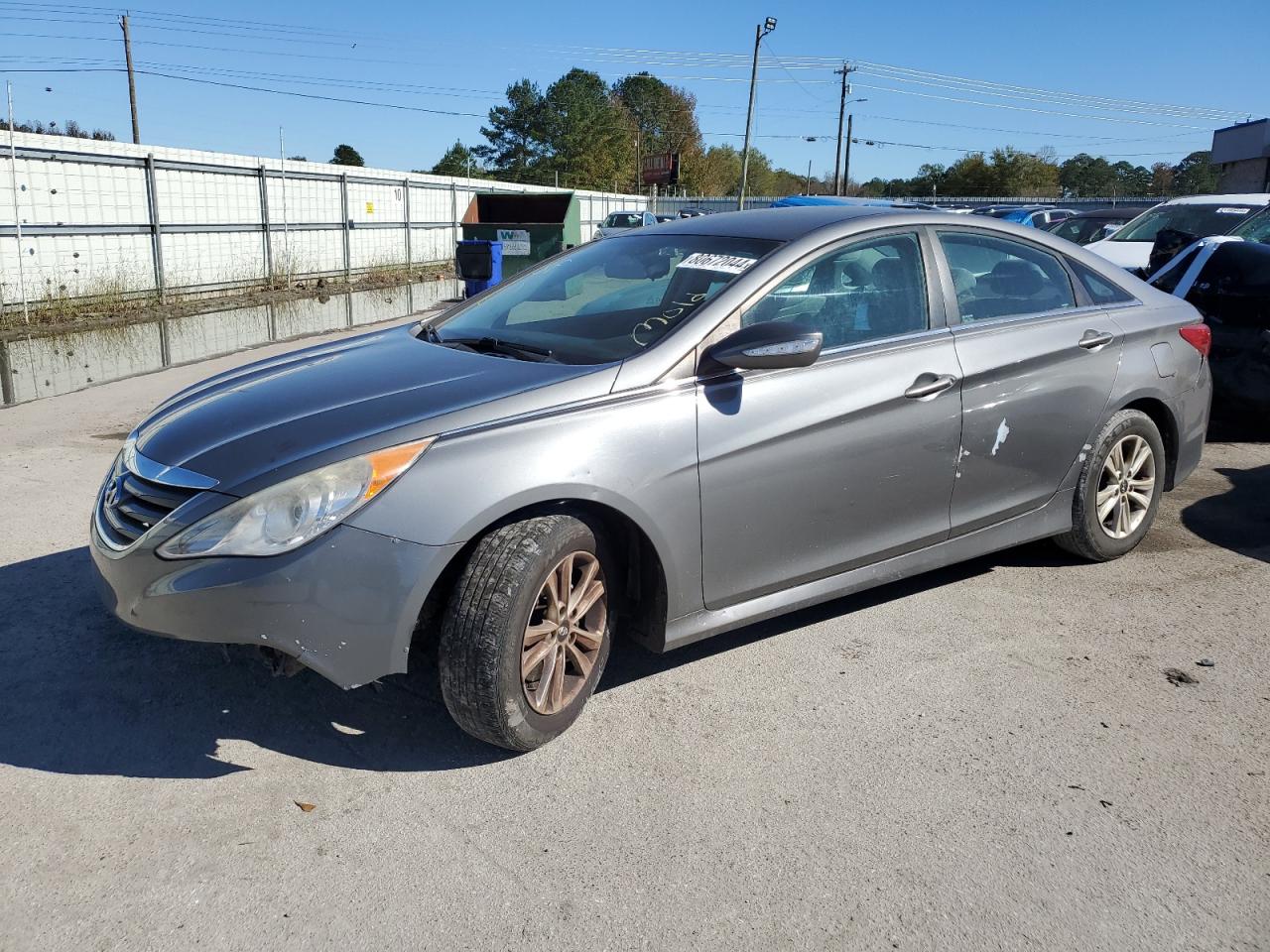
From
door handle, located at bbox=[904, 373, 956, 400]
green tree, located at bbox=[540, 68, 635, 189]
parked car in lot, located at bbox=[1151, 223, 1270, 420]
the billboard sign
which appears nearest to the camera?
door handle, located at bbox=[904, 373, 956, 400]

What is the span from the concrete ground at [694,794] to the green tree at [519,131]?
9845cm

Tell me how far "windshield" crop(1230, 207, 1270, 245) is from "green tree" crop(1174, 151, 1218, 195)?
77600 millimetres

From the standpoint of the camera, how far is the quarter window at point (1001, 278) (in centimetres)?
430

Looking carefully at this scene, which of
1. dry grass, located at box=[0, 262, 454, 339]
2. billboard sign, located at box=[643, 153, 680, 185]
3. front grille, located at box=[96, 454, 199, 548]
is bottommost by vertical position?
dry grass, located at box=[0, 262, 454, 339]

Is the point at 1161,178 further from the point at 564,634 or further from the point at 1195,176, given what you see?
the point at 564,634

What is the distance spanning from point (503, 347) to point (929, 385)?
160 cm

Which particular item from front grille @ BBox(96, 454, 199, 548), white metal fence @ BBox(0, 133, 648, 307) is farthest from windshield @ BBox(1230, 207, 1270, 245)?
white metal fence @ BBox(0, 133, 648, 307)

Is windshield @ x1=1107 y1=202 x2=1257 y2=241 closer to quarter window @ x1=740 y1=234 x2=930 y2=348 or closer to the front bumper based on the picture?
quarter window @ x1=740 y1=234 x2=930 y2=348

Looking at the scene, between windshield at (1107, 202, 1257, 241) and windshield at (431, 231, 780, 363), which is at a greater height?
windshield at (1107, 202, 1257, 241)

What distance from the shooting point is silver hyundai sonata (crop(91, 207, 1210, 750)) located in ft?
9.43

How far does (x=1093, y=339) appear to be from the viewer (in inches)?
181

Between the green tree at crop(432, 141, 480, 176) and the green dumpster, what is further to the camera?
the green tree at crop(432, 141, 480, 176)

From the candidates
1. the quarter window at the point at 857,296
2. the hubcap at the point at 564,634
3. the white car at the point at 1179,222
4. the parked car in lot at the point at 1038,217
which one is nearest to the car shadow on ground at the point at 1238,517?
the quarter window at the point at 857,296

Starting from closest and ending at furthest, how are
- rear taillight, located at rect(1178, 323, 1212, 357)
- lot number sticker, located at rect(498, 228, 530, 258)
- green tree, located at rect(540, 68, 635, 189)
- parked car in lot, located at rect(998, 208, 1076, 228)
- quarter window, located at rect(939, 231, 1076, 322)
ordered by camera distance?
quarter window, located at rect(939, 231, 1076, 322) < rear taillight, located at rect(1178, 323, 1212, 357) < lot number sticker, located at rect(498, 228, 530, 258) < parked car in lot, located at rect(998, 208, 1076, 228) < green tree, located at rect(540, 68, 635, 189)
